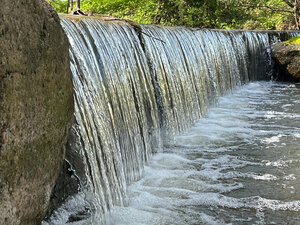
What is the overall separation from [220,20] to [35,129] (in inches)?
648

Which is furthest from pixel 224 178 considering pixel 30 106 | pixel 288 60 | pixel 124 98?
pixel 288 60

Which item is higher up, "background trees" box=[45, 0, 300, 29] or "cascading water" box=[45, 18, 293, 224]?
"background trees" box=[45, 0, 300, 29]

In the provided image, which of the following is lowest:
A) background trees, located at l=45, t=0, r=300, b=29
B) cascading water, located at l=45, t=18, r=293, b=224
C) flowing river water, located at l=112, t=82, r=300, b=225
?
flowing river water, located at l=112, t=82, r=300, b=225

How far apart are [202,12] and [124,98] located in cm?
1245

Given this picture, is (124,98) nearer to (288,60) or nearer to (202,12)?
(288,60)

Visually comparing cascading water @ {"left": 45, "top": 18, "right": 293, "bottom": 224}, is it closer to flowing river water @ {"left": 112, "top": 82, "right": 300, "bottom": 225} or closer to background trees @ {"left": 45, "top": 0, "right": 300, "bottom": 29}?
flowing river water @ {"left": 112, "top": 82, "right": 300, "bottom": 225}

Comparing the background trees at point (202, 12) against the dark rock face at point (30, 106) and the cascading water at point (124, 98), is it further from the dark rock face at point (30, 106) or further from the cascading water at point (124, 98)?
the dark rock face at point (30, 106)

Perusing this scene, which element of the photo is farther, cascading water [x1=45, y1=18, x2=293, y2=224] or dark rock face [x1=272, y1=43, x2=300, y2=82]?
dark rock face [x1=272, y1=43, x2=300, y2=82]

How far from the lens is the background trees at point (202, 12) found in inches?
606

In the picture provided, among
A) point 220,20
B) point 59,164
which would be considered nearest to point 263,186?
point 59,164

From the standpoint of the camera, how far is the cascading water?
3291 millimetres

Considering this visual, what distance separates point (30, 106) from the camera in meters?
2.13

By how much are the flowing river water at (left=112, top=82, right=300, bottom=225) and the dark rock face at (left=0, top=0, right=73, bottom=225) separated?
1179mm

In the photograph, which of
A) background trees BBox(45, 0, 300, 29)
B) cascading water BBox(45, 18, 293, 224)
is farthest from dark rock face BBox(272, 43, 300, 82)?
cascading water BBox(45, 18, 293, 224)
